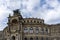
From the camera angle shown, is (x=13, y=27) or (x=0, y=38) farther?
(x=0, y=38)

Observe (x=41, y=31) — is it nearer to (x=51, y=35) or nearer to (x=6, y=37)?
(x=51, y=35)

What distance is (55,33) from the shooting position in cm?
7462

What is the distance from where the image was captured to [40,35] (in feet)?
243

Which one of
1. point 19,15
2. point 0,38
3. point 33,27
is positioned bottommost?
point 0,38

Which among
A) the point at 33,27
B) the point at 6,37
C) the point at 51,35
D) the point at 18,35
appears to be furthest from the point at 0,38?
the point at 51,35

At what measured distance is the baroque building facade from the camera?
74.1 metres

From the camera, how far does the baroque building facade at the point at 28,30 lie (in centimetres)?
7406

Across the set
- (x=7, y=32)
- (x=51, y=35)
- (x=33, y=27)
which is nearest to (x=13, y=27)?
(x=7, y=32)

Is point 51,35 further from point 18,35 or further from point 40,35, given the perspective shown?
point 18,35

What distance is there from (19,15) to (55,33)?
16.4 metres

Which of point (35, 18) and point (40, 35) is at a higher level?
point (35, 18)

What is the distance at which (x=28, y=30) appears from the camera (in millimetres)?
75062

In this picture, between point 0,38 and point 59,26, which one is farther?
point 0,38

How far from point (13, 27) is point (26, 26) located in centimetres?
534
